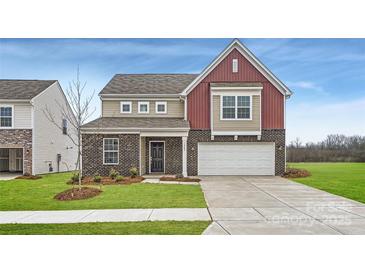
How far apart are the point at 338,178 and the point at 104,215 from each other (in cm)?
1318

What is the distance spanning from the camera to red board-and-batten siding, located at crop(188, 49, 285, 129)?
17.8 metres

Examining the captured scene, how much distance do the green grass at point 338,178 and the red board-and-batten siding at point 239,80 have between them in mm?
3374

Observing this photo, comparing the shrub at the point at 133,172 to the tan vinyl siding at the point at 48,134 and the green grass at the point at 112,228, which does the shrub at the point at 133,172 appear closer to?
the tan vinyl siding at the point at 48,134

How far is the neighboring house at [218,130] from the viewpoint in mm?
16906

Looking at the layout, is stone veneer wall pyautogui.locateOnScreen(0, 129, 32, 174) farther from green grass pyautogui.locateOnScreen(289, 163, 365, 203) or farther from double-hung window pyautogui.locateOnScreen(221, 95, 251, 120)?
green grass pyautogui.locateOnScreen(289, 163, 365, 203)

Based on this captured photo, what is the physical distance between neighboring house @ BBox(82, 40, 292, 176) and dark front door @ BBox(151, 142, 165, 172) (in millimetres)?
403

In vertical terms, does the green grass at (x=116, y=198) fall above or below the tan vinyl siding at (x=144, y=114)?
below

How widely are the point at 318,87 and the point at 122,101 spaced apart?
12.3 m

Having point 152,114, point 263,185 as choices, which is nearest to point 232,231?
point 263,185

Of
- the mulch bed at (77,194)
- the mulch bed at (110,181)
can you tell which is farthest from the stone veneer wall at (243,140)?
the mulch bed at (77,194)

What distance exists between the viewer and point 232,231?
21.7ft

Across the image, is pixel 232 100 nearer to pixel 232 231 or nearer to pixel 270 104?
pixel 270 104

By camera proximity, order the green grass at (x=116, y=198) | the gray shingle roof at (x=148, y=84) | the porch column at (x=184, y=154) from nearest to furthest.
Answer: the green grass at (x=116, y=198), the porch column at (x=184, y=154), the gray shingle roof at (x=148, y=84)

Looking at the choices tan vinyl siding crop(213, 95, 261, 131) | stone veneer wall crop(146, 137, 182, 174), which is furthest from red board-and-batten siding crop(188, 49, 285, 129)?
stone veneer wall crop(146, 137, 182, 174)
